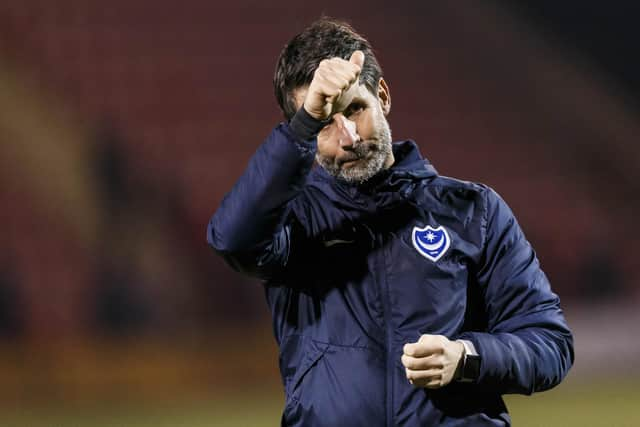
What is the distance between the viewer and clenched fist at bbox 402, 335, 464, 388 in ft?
3.69

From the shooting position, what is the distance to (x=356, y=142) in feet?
4.38

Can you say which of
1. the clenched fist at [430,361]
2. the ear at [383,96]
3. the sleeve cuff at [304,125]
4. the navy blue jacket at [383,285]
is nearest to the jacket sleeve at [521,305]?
the navy blue jacket at [383,285]

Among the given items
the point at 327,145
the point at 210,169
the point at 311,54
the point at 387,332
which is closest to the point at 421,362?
the point at 387,332

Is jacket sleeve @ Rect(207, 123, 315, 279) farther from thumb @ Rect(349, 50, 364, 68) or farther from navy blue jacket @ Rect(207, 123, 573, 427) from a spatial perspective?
thumb @ Rect(349, 50, 364, 68)

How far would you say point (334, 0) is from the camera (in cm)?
789

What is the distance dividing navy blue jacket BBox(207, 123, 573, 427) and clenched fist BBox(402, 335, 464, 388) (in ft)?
0.23

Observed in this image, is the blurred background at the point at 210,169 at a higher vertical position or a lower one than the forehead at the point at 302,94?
higher

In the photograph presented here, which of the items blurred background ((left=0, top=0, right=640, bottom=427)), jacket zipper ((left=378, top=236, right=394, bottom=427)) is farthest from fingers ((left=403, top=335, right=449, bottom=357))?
blurred background ((left=0, top=0, right=640, bottom=427))

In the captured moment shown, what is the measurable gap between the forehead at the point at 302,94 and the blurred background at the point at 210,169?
3.04 metres

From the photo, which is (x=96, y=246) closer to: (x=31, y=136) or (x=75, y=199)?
(x=75, y=199)

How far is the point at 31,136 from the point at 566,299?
155 inches

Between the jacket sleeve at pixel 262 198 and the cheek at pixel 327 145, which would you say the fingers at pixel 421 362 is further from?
the cheek at pixel 327 145

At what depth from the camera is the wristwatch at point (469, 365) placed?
1189 mm

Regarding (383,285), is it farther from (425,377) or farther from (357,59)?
(357,59)
